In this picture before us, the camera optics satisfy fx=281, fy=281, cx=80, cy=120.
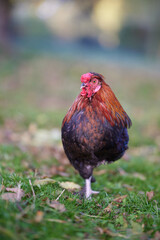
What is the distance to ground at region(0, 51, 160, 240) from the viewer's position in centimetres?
230

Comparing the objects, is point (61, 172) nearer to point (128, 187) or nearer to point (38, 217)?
point (128, 187)

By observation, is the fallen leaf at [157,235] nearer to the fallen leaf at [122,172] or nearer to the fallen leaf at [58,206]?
the fallen leaf at [58,206]

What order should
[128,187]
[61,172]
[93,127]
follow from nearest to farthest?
[93,127], [128,187], [61,172]

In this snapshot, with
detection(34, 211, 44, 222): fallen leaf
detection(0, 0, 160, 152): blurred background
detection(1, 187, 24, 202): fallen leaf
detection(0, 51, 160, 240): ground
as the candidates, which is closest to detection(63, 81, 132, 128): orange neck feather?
detection(0, 51, 160, 240): ground

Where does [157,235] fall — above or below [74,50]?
below

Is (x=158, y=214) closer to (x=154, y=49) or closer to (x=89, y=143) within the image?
(x=89, y=143)

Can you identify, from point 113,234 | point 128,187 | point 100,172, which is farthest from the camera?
point 100,172

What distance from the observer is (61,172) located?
4516mm

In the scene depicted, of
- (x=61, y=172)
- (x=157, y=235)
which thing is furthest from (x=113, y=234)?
(x=61, y=172)

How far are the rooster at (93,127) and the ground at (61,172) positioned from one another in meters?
0.41

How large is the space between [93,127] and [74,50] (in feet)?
46.0

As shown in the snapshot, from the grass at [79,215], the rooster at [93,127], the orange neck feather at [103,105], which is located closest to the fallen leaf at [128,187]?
the grass at [79,215]

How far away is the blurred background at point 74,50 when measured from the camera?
11992mm

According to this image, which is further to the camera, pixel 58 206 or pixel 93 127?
pixel 93 127
